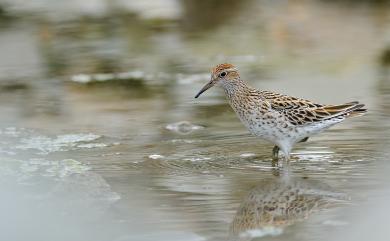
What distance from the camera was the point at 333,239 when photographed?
22.2 feet

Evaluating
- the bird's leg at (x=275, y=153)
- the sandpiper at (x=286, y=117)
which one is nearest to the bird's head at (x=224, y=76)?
the sandpiper at (x=286, y=117)

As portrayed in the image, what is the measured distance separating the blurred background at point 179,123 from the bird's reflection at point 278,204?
0.06 ft

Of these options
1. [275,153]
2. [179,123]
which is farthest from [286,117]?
[179,123]

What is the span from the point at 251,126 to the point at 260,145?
2.41ft

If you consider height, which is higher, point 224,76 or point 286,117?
point 224,76

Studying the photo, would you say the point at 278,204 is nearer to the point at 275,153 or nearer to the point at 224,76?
the point at 275,153

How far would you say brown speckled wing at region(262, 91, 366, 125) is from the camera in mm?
10320

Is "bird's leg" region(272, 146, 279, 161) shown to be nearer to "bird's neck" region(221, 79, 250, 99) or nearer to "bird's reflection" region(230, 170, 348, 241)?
"bird's neck" region(221, 79, 250, 99)

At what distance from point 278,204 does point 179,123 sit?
3701 mm

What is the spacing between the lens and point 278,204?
8195mm

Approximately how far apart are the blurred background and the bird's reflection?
0.06ft

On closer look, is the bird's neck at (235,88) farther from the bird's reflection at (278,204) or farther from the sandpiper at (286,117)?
the bird's reflection at (278,204)

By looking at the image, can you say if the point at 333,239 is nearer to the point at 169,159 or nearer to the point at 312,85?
the point at 169,159

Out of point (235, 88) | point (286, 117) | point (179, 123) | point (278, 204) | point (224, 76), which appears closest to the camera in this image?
point (278, 204)
